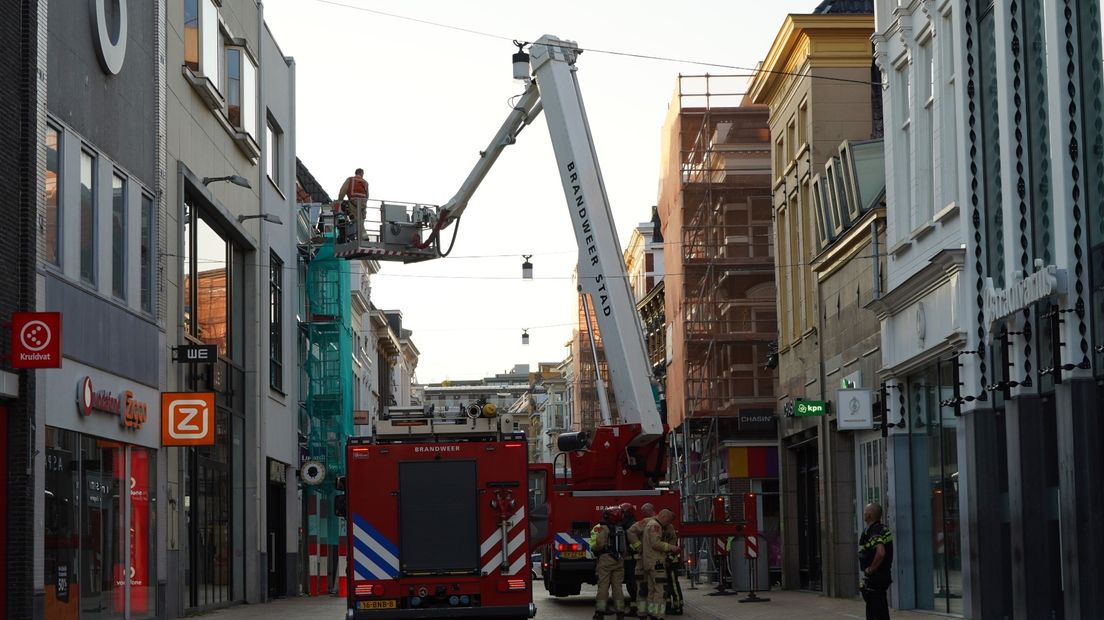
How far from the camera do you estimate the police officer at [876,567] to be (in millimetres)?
16828

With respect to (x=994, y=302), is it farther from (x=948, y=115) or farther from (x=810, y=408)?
(x=810, y=408)

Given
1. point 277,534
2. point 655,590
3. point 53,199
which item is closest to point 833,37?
point 655,590

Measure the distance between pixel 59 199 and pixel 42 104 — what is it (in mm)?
1537

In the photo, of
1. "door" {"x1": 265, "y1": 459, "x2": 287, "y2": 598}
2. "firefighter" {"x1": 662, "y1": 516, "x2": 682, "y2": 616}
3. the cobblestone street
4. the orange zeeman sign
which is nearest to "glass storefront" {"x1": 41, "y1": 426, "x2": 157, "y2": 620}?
the orange zeeman sign

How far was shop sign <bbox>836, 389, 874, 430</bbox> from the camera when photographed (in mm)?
28266

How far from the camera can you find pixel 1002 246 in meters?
20.5

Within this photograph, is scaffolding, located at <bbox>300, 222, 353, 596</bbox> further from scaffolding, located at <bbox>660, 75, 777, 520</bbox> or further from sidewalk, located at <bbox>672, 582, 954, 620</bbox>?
sidewalk, located at <bbox>672, 582, 954, 620</bbox>

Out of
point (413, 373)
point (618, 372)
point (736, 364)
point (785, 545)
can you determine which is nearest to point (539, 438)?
point (413, 373)

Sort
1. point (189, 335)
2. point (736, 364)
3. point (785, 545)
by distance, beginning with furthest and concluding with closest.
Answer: point (736, 364) < point (785, 545) < point (189, 335)

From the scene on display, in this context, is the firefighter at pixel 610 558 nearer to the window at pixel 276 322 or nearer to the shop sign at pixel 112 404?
the shop sign at pixel 112 404

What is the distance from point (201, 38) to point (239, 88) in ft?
14.8

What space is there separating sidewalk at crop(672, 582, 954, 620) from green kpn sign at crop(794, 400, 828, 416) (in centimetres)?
335

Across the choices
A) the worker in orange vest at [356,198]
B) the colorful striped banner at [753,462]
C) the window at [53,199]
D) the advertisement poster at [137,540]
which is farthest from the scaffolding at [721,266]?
the window at [53,199]

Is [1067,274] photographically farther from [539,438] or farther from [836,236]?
[539,438]
